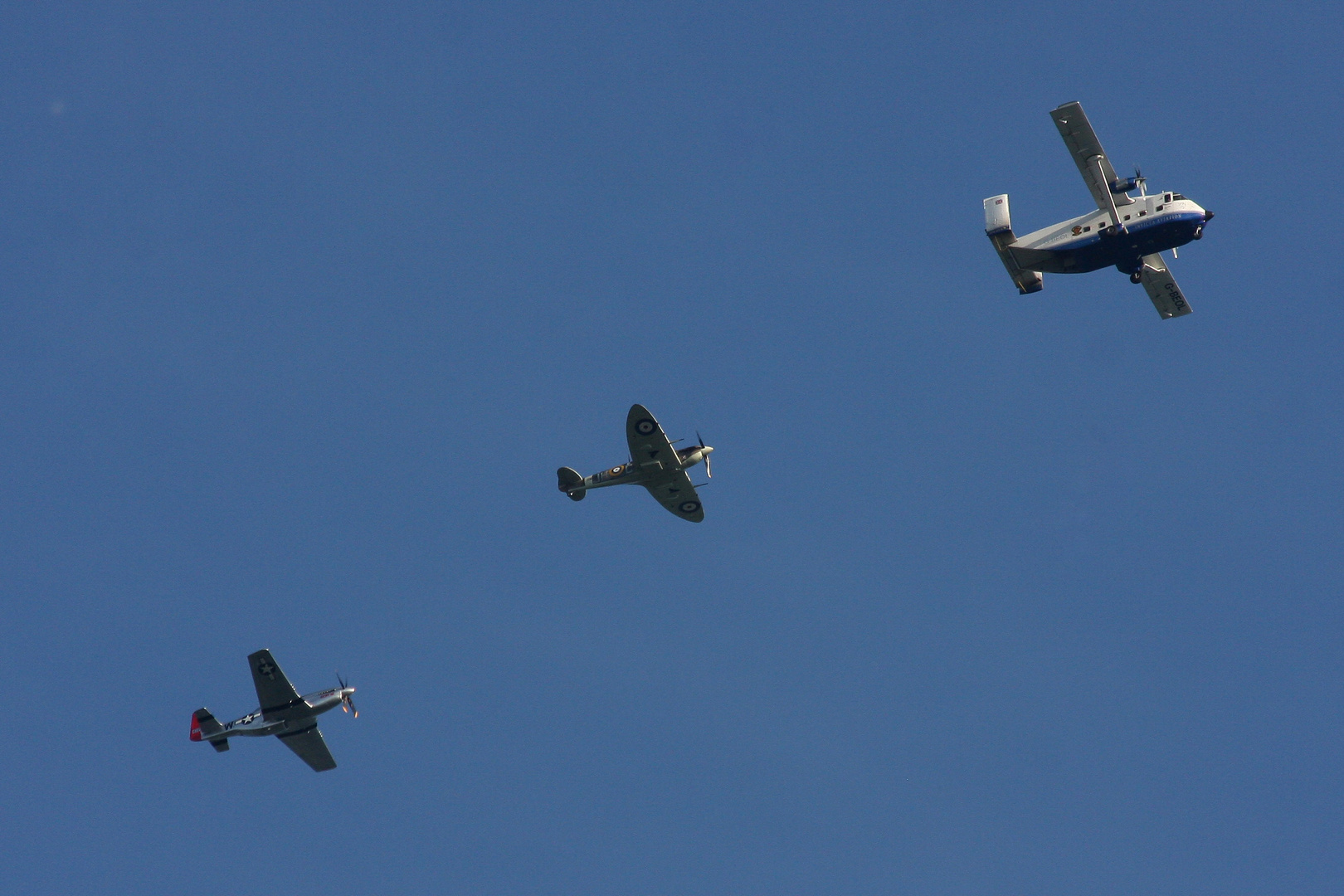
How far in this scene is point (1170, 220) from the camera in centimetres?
5453

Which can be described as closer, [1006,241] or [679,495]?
[1006,241]

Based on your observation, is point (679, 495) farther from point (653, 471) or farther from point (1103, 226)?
point (1103, 226)

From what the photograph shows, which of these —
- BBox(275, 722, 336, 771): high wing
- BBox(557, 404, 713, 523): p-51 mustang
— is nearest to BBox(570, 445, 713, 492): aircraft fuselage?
BBox(557, 404, 713, 523): p-51 mustang

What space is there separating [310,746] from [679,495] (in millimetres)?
22572

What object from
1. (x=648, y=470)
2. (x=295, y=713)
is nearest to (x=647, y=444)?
(x=648, y=470)

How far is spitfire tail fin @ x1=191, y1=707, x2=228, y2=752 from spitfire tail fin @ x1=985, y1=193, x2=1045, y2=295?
4397 centimetres

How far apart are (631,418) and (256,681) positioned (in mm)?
22296

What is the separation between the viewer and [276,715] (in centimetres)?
6284

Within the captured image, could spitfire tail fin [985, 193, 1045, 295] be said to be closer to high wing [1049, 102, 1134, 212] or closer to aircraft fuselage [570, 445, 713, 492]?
high wing [1049, 102, 1134, 212]

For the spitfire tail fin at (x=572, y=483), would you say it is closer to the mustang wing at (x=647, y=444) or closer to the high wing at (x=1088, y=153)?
the mustang wing at (x=647, y=444)

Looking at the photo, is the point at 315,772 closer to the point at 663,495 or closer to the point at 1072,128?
the point at 663,495

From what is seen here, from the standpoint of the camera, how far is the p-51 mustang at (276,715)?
6212 centimetres

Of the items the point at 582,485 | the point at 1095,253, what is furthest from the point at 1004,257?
the point at 582,485

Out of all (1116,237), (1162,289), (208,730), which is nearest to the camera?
(1116,237)
